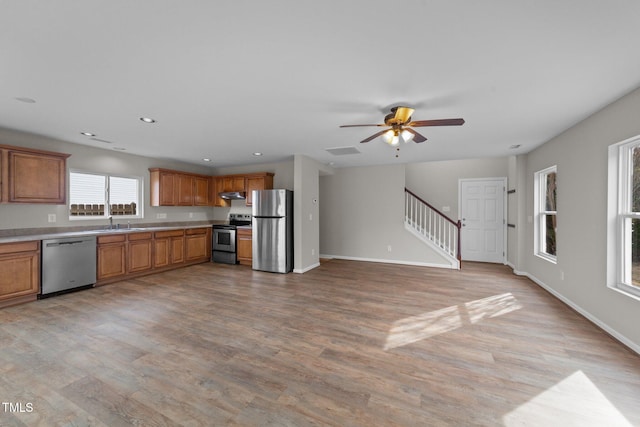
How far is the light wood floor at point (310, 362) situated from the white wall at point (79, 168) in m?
1.42

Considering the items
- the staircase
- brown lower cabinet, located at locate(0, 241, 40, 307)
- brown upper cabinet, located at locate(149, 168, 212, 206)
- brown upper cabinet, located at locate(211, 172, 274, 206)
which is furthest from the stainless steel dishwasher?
the staircase

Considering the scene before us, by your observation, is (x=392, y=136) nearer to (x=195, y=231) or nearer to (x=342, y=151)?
(x=342, y=151)

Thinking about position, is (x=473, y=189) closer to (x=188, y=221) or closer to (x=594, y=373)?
(x=594, y=373)

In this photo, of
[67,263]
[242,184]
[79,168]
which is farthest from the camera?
[242,184]

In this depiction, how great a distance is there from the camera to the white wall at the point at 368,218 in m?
6.27

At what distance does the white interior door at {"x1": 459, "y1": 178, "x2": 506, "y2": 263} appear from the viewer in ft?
20.5

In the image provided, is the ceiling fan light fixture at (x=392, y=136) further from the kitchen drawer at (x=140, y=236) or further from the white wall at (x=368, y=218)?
the kitchen drawer at (x=140, y=236)

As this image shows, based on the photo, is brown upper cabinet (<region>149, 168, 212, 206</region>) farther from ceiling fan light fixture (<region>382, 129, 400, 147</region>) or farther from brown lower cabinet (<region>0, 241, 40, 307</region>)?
ceiling fan light fixture (<region>382, 129, 400, 147</region>)

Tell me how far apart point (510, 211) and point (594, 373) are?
4575 mm

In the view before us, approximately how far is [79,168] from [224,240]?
2.92m

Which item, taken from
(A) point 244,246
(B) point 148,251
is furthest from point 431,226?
(B) point 148,251

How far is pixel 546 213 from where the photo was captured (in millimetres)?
4367

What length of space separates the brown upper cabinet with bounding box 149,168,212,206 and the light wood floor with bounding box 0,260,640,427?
238 centimetres

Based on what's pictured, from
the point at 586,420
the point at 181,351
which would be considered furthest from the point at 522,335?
the point at 181,351
